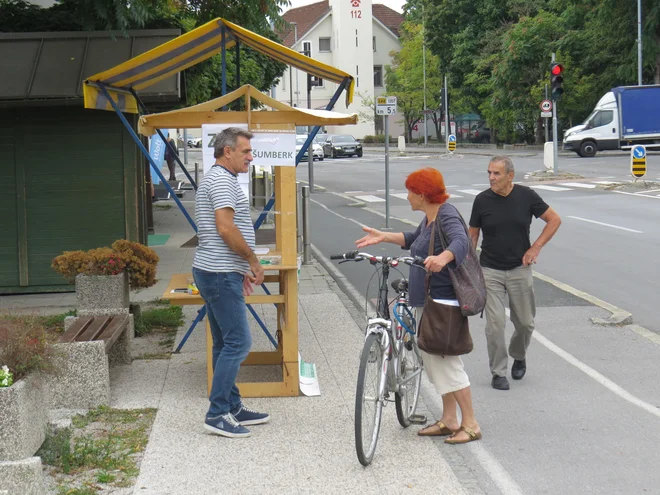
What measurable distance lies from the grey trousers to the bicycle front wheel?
1901mm

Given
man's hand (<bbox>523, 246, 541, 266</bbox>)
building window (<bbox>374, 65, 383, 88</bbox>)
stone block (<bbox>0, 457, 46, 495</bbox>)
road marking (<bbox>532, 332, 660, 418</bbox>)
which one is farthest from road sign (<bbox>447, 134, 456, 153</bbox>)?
stone block (<bbox>0, 457, 46, 495</bbox>)

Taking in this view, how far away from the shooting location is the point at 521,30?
5366 centimetres

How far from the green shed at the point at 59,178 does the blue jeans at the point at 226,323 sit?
5.85 m

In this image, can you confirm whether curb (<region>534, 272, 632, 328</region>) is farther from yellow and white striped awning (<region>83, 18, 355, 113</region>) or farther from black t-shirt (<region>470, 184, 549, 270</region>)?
yellow and white striped awning (<region>83, 18, 355, 113</region>)

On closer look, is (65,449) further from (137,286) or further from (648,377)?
(648,377)

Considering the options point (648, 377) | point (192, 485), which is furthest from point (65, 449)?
point (648, 377)

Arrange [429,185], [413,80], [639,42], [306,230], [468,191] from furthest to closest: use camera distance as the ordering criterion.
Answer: [413,80], [639,42], [468,191], [306,230], [429,185]

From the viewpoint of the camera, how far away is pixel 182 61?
849 cm

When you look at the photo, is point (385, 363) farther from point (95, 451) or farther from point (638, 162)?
point (638, 162)

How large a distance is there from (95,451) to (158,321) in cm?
429

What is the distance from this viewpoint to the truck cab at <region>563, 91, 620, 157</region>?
45312mm

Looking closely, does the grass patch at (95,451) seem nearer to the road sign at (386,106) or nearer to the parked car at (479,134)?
the road sign at (386,106)

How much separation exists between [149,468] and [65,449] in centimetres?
50

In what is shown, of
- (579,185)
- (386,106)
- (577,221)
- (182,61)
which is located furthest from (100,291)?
(579,185)
